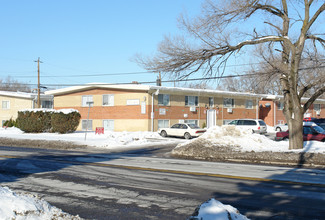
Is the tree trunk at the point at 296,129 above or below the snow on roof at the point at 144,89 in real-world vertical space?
below

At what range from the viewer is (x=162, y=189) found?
343 inches

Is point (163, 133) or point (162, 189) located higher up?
point (163, 133)

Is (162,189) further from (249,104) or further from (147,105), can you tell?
(249,104)

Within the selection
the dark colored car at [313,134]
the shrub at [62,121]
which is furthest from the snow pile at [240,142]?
the shrub at [62,121]

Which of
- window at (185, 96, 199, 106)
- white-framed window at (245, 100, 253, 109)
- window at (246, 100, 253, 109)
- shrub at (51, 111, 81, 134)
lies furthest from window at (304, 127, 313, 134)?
window at (246, 100, 253, 109)

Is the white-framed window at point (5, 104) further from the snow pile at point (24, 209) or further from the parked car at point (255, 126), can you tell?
the snow pile at point (24, 209)

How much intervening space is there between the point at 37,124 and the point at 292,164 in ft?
81.7

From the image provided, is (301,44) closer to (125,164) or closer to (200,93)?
(125,164)

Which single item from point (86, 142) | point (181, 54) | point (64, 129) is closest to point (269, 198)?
point (181, 54)

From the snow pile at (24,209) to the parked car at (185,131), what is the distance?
24.3 meters

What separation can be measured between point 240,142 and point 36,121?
20.9 m

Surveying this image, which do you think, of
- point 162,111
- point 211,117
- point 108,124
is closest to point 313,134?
point 162,111

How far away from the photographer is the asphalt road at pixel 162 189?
677cm

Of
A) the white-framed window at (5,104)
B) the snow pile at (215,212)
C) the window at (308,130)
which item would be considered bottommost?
the snow pile at (215,212)
